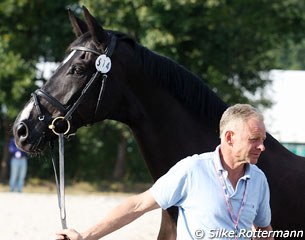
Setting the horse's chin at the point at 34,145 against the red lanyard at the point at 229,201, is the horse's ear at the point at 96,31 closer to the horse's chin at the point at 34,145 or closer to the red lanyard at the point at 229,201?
the horse's chin at the point at 34,145

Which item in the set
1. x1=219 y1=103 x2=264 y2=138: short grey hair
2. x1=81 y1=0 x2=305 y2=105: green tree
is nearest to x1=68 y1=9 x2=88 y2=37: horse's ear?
x1=219 y1=103 x2=264 y2=138: short grey hair

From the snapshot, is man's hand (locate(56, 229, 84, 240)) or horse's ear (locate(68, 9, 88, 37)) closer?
man's hand (locate(56, 229, 84, 240))

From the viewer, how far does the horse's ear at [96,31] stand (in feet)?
15.2

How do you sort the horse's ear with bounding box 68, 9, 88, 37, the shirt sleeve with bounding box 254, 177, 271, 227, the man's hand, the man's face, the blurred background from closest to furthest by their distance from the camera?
the man's hand
the man's face
the shirt sleeve with bounding box 254, 177, 271, 227
the horse's ear with bounding box 68, 9, 88, 37
the blurred background

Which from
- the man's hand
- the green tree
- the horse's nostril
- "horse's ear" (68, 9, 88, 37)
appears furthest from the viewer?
the green tree

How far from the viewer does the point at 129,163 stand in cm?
2386

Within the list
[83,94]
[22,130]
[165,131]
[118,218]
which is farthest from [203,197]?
[22,130]

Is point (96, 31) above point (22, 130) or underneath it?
above

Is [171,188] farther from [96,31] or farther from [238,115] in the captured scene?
[96,31]

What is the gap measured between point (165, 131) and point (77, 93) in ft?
2.16

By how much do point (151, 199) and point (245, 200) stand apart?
48cm

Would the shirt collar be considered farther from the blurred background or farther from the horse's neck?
the blurred background

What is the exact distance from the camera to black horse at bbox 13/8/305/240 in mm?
4559

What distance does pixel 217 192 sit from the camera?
3.37 m
